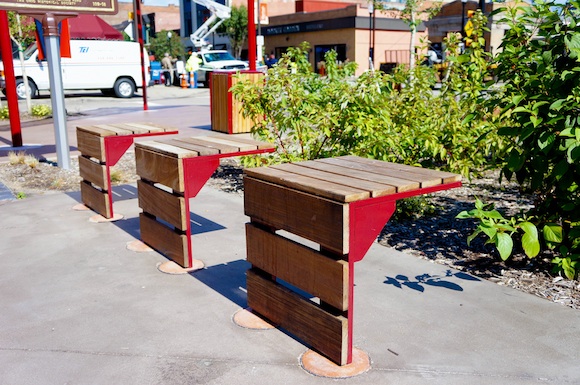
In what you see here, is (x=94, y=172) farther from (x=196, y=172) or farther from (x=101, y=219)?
(x=196, y=172)

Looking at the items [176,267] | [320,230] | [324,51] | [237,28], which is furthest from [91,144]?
[237,28]

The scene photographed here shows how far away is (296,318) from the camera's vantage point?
135 inches

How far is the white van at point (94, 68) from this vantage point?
2142 centimetres

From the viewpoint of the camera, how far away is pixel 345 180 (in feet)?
10.6

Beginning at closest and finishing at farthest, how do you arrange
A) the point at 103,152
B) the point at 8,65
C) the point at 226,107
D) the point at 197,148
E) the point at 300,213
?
the point at 300,213 → the point at 197,148 → the point at 103,152 → the point at 8,65 → the point at 226,107

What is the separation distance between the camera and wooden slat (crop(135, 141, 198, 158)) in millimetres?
4466

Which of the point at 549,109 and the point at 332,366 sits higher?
the point at 549,109

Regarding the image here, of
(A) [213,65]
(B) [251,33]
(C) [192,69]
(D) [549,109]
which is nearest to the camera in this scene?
(D) [549,109]

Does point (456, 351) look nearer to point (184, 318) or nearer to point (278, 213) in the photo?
point (278, 213)

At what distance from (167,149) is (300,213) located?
186 centimetres

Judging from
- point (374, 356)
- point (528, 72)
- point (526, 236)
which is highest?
point (528, 72)

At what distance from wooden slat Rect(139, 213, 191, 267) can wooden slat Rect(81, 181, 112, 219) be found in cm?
104

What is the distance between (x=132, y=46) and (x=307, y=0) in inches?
1415

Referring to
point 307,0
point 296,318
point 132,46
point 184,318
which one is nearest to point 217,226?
point 184,318
